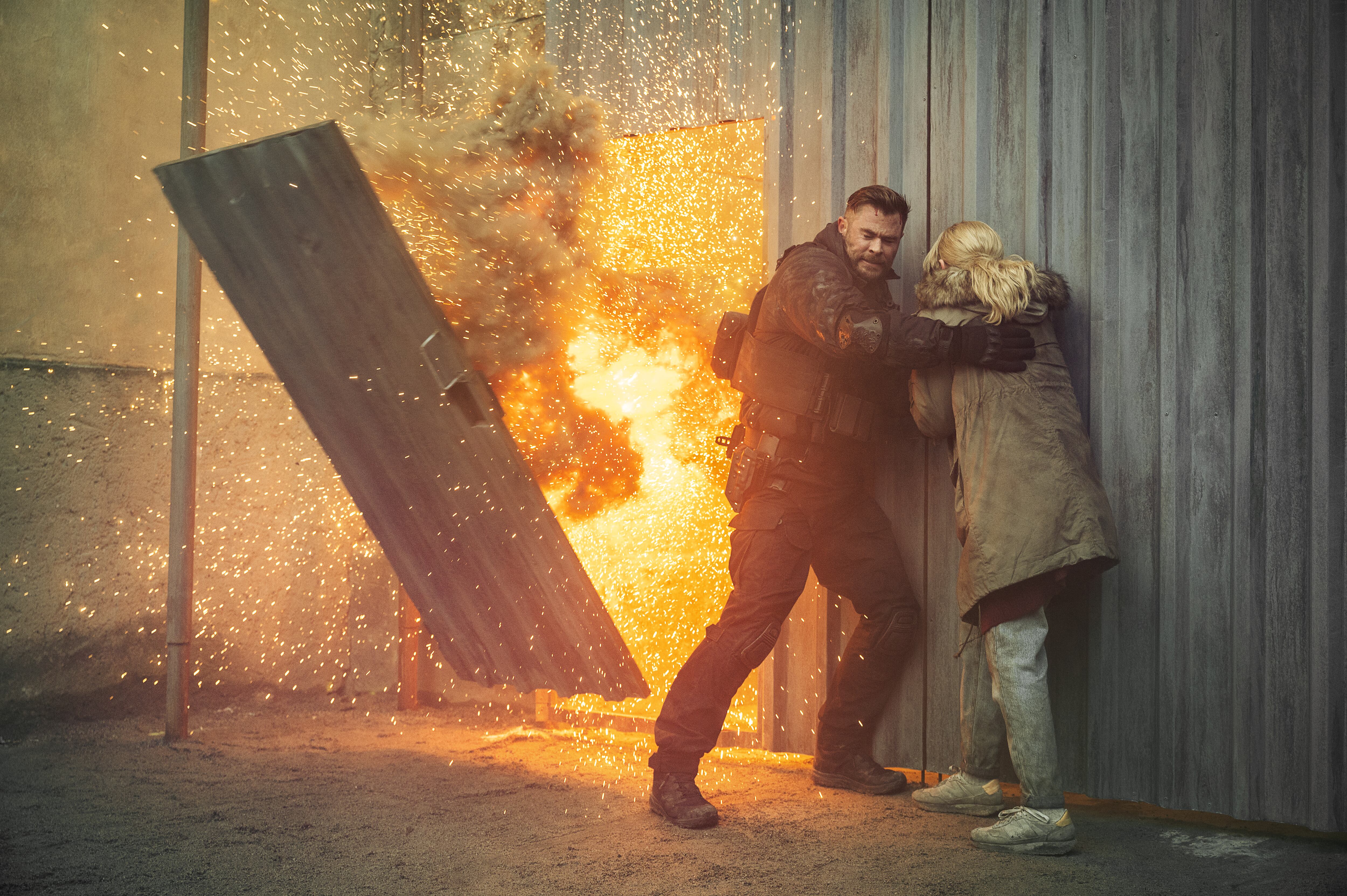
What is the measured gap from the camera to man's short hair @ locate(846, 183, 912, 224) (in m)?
3.15

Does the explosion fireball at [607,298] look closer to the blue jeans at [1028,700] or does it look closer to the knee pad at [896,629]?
the knee pad at [896,629]

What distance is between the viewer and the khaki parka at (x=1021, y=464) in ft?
9.02

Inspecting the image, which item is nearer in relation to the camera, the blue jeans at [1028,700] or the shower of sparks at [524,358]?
the blue jeans at [1028,700]

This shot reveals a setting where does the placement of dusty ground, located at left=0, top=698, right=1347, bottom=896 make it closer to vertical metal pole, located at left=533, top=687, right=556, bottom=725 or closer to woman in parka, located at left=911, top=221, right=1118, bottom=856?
woman in parka, located at left=911, top=221, right=1118, bottom=856

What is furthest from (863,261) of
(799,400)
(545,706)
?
(545,706)

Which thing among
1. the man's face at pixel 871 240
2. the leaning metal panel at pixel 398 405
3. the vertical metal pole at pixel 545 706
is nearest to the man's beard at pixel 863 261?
the man's face at pixel 871 240

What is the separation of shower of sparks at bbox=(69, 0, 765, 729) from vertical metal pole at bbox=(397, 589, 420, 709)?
118 millimetres

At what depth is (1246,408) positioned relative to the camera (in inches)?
116

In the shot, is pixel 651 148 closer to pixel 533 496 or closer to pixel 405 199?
pixel 405 199

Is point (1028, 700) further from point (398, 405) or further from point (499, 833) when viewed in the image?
point (398, 405)

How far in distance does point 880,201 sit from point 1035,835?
204cm

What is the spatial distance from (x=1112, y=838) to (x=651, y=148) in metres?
3.23

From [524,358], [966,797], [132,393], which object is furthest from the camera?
[132,393]

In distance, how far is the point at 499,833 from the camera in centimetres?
284
